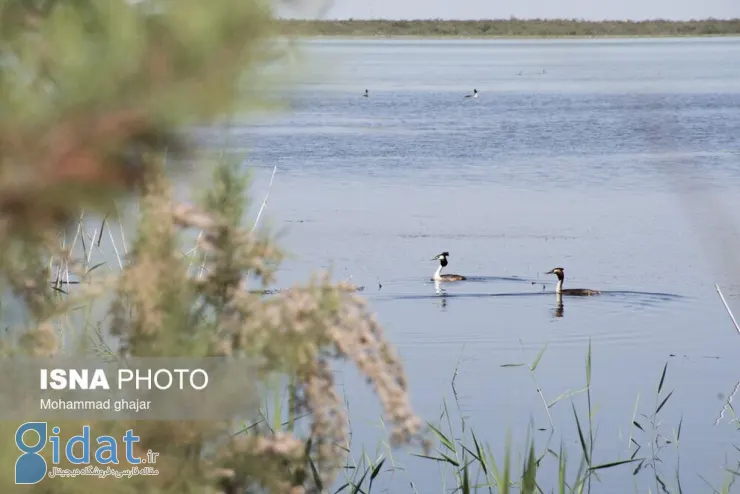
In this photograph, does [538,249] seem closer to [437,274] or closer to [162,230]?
[437,274]

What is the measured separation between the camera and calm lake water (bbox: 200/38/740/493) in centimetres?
221

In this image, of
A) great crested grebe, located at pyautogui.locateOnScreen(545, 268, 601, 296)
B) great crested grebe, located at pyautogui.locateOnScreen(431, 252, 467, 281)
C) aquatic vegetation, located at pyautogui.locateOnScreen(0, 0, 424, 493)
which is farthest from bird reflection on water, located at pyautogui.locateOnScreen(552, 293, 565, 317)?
aquatic vegetation, located at pyautogui.locateOnScreen(0, 0, 424, 493)

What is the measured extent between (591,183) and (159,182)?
1971cm

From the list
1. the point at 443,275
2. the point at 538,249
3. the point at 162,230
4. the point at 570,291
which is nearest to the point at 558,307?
the point at 570,291

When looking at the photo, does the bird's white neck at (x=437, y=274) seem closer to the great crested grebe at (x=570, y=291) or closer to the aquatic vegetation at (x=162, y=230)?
the great crested grebe at (x=570, y=291)

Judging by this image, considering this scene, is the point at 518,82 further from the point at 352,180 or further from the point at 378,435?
the point at 378,435

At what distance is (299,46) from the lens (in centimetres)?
182

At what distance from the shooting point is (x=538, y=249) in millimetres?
14953

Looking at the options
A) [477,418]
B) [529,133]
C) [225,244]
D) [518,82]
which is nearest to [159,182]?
[225,244]

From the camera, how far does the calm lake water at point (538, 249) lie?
2207 mm

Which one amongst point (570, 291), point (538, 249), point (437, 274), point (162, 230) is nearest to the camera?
point (162, 230)

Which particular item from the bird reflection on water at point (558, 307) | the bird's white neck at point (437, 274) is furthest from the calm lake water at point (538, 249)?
the bird's white neck at point (437, 274)

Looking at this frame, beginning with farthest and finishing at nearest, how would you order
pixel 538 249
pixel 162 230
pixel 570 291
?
pixel 538 249
pixel 570 291
pixel 162 230

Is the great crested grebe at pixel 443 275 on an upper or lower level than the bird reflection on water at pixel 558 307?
upper
